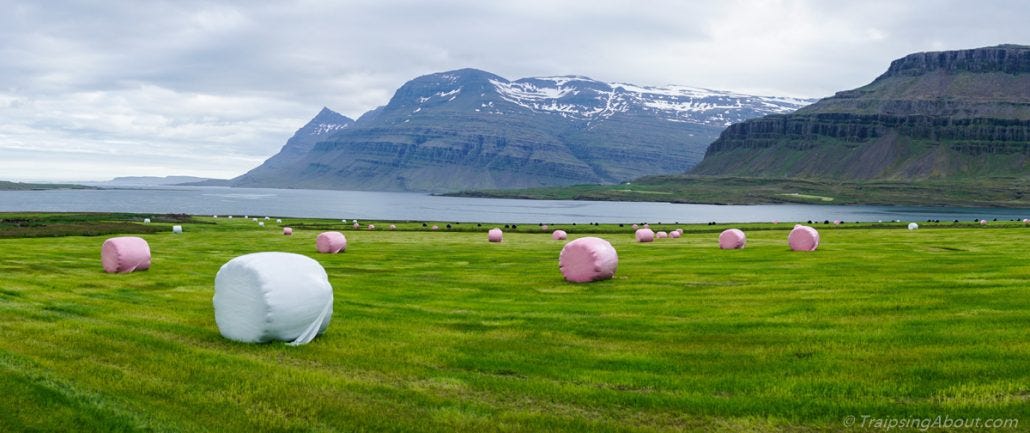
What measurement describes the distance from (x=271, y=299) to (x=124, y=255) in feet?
74.6

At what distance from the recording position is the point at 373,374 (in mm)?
14234

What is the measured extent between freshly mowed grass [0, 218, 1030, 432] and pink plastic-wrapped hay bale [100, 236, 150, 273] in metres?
5.91

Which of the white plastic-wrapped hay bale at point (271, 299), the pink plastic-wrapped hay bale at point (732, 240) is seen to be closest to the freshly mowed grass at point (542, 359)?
the white plastic-wrapped hay bale at point (271, 299)

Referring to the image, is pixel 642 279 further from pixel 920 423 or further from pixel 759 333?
pixel 920 423

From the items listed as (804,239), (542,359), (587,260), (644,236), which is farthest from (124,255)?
(644,236)

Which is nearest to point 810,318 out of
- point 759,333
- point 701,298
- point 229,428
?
point 759,333

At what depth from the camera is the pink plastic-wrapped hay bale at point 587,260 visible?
30.3m

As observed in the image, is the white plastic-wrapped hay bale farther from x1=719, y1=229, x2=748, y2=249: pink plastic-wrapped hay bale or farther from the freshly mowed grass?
x1=719, y1=229, x2=748, y2=249: pink plastic-wrapped hay bale

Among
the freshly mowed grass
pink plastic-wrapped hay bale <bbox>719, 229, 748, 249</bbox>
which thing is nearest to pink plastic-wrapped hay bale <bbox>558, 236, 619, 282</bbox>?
the freshly mowed grass

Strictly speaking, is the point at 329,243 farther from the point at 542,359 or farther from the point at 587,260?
the point at 542,359

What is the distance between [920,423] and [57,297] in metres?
25.2

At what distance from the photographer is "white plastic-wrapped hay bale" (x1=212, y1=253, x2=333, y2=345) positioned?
16406 millimetres

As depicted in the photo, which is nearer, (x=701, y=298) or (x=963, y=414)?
(x=963, y=414)

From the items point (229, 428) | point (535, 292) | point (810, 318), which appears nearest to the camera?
point (229, 428)
